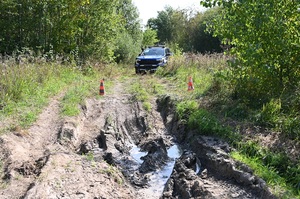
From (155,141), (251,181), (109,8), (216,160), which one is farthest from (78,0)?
(251,181)

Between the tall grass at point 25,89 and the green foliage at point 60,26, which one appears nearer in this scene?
the tall grass at point 25,89

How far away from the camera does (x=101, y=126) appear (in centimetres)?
898

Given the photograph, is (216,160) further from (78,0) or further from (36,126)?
(78,0)

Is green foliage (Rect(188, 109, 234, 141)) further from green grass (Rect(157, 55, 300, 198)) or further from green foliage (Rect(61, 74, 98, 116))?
green foliage (Rect(61, 74, 98, 116))

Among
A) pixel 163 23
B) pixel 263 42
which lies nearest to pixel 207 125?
pixel 263 42

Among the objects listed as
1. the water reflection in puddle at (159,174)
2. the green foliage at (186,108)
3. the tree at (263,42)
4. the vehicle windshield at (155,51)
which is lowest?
the water reflection in puddle at (159,174)

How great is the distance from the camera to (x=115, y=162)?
679cm

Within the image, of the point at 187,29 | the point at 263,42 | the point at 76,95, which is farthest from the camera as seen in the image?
the point at 187,29

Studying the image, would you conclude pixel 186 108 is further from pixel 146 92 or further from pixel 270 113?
pixel 146 92

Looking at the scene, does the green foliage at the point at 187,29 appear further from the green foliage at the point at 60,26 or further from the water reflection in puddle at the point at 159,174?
the water reflection in puddle at the point at 159,174

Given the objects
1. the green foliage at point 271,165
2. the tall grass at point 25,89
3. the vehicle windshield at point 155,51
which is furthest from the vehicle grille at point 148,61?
the green foliage at point 271,165

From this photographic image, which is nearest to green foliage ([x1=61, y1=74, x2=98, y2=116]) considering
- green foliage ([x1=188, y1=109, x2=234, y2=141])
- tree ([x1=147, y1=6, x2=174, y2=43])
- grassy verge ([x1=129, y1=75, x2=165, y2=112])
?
grassy verge ([x1=129, y1=75, x2=165, y2=112])

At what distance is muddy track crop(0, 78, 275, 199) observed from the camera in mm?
5223

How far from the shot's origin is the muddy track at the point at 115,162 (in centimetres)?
522
